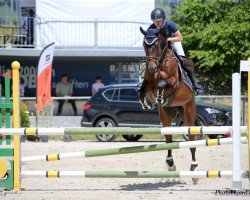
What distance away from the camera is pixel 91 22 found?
25438 mm

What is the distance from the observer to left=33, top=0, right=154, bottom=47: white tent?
25578 millimetres

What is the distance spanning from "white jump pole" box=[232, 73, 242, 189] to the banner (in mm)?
11836

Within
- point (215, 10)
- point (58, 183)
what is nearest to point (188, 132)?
point (58, 183)

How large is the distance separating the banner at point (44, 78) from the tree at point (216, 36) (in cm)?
663

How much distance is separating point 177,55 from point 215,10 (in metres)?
16.9

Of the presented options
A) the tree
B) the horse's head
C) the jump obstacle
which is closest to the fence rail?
the tree

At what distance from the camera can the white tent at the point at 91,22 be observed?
25.6 metres

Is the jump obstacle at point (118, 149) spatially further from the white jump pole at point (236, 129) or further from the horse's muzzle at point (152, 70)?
the horse's muzzle at point (152, 70)

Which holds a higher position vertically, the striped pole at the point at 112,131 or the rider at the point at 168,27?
the rider at the point at 168,27

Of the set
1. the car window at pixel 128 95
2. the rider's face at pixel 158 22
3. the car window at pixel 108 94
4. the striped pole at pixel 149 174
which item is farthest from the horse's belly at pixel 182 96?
the car window at pixel 108 94

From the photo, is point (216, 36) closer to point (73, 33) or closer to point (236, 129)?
point (73, 33)

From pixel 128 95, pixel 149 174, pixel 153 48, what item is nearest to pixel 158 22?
pixel 153 48

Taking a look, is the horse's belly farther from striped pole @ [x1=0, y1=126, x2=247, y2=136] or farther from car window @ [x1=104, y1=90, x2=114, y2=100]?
car window @ [x1=104, y1=90, x2=114, y2=100]


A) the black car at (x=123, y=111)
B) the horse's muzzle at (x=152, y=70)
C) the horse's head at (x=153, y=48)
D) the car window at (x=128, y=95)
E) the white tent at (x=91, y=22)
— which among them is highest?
the white tent at (x=91, y=22)
